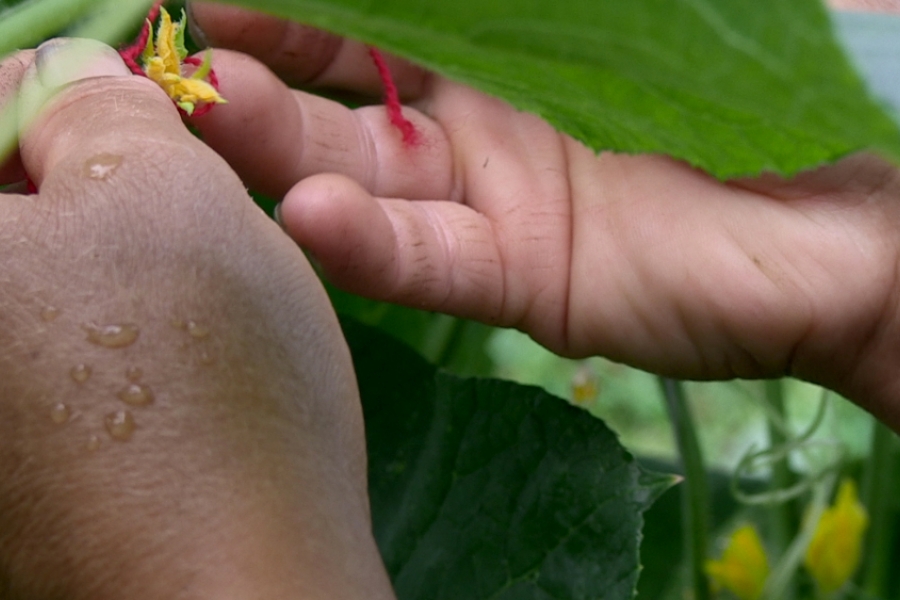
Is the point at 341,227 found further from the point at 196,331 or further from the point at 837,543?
the point at 837,543

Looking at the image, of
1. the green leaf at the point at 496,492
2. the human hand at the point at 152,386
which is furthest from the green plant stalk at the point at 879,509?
the human hand at the point at 152,386

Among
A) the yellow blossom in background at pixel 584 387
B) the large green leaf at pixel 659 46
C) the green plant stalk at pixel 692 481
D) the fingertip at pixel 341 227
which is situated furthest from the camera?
the yellow blossom in background at pixel 584 387

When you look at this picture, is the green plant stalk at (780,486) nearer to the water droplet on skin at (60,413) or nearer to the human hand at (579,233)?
the human hand at (579,233)

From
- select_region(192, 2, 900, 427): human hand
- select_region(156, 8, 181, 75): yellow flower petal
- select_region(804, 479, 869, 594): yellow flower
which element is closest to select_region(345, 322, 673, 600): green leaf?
select_region(192, 2, 900, 427): human hand

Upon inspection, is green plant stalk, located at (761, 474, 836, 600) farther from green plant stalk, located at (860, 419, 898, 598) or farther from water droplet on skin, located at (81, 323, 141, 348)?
water droplet on skin, located at (81, 323, 141, 348)

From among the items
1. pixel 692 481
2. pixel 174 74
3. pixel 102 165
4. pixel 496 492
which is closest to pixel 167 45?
pixel 174 74
